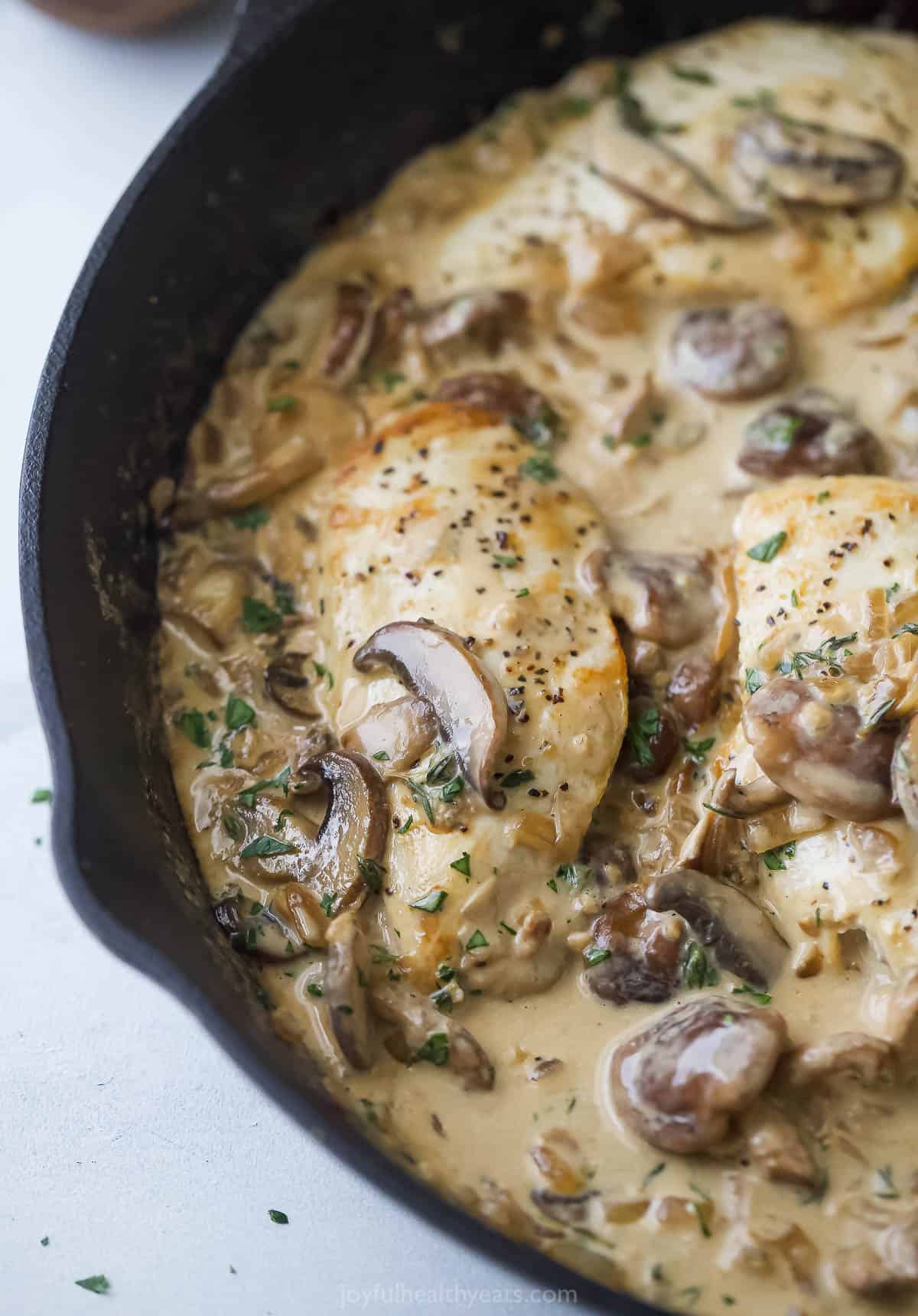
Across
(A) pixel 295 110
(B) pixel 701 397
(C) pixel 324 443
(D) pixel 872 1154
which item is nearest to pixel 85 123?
Result: (A) pixel 295 110

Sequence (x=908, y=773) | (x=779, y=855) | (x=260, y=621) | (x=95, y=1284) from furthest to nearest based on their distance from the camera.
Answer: (x=260, y=621) < (x=779, y=855) < (x=95, y=1284) < (x=908, y=773)

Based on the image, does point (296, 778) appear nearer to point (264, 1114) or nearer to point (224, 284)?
point (264, 1114)

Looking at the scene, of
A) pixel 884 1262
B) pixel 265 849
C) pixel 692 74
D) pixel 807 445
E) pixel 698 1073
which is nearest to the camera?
pixel 884 1262

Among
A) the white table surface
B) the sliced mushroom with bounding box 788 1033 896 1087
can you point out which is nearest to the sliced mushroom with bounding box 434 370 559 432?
the white table surface

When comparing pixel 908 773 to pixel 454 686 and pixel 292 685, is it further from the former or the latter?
pixel 292 685

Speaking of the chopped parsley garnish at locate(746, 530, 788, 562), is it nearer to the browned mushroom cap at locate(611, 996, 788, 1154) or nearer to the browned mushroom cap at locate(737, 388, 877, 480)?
the browned mushroom cap at locate(737, 388, 877, 480)

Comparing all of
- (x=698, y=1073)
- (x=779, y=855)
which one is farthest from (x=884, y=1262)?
(x=779, y=855)

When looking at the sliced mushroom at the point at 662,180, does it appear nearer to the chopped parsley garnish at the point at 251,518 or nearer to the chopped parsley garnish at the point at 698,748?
the chopped parsley garnish at the point at 251,518
